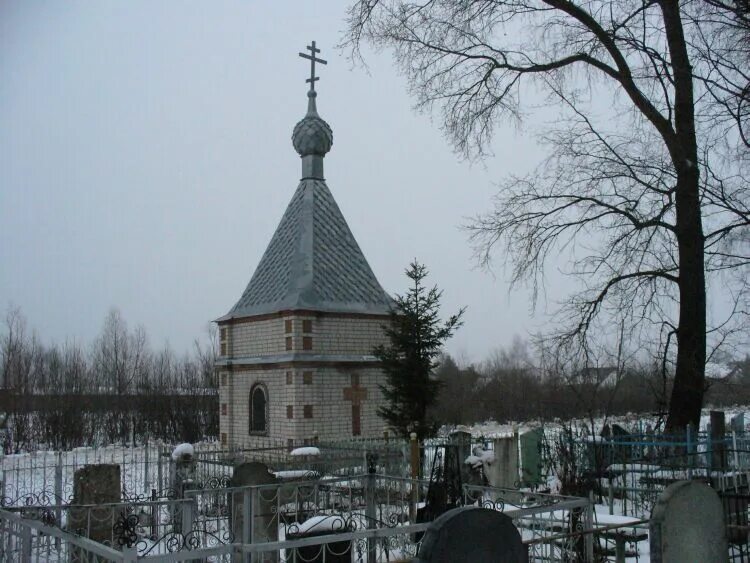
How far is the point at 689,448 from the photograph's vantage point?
13484 millimetres

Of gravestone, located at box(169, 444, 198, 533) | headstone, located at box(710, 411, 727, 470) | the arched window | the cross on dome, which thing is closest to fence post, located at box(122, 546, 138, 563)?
gravestone, located at box(169, 444, 198, 533)

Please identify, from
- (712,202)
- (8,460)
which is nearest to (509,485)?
(712,202)

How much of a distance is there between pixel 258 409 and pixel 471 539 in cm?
1617

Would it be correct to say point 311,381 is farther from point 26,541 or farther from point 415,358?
point 26,541

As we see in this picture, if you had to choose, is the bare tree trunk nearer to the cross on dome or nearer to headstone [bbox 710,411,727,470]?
headstone [bbox 710,411,727,470]

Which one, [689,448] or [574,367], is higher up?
[574,367]

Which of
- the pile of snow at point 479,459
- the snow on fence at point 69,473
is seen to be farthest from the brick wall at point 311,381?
the pile of snow at point 479,459

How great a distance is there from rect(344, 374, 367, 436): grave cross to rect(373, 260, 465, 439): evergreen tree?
2347 mm

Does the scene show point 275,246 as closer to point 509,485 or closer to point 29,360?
point 509,485

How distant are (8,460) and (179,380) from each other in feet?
48.0

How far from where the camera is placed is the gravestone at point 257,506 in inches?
361

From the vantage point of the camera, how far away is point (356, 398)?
1998 centimetres

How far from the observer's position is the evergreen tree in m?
17.3

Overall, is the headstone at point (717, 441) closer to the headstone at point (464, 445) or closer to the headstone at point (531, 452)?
the headstone at point (531, 452)
